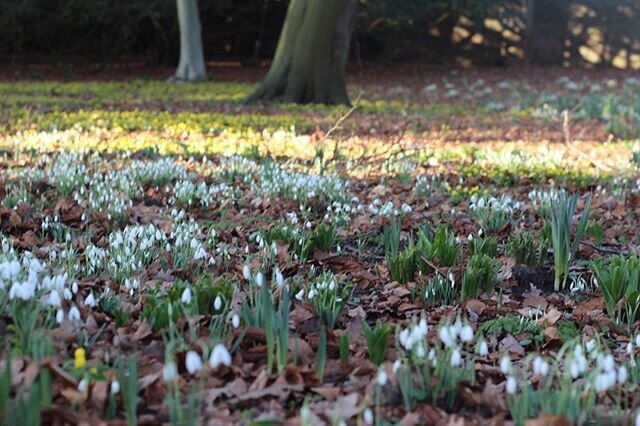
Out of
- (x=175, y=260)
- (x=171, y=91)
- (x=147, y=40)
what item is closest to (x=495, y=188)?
(x=175, y=260)

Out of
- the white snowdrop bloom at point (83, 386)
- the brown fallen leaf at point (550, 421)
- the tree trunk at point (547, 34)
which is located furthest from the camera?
the tree trunk at point (547, 34)

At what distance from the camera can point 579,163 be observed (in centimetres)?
780

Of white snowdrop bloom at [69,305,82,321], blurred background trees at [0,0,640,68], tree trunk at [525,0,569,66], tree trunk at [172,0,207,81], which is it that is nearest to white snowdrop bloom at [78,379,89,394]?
white snowdrop bloom at [69,305,82,321]

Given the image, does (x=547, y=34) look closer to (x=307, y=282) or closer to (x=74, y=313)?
(x=307, y=282)

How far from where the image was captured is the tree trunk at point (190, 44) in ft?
62.4

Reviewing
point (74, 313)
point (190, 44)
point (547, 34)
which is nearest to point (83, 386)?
point (74, 313)

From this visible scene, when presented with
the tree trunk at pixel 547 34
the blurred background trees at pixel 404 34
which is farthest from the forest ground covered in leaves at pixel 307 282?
the tree trunk at pixel 547 34

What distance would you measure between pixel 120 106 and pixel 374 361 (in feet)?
35.0

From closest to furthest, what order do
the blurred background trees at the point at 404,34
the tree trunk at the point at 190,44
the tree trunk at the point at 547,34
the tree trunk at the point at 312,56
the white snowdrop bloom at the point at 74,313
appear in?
the white snowdrop bloom at the point at 74,313, the tree trunk at the point at 312,56, the tree trunk at the point at 190,44, the blurred background trees at the point at 404,34, the tree trunk at the point at 547,34

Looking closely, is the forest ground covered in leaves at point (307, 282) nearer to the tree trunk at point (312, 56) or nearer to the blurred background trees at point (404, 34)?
the tree trunk at point (312, 56)

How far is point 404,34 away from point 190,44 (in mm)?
8899

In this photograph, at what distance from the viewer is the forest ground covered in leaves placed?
217cm

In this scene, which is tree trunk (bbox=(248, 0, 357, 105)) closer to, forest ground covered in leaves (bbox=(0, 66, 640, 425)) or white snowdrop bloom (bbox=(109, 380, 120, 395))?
forest ground covered in leaves (bbox=(0, 66, 640, 425))

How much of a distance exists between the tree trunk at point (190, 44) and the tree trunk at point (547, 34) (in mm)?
11159
